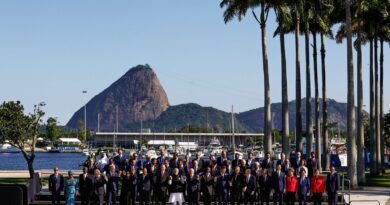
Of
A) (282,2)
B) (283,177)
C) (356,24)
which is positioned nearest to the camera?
(283,177)

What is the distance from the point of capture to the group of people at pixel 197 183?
26.2 meters

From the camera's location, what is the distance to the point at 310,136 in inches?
1996

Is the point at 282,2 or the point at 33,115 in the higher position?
the point at 282,2

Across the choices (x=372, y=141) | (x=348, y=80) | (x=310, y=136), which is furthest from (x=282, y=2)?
(x=372, y=141)

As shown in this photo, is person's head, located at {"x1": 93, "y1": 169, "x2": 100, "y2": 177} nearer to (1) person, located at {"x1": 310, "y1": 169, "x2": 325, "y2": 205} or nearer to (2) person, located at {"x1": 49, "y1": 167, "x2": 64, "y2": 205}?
(2) person, located at {"x1": 49, "y1": 167, "x2": 64, "y2": 205}

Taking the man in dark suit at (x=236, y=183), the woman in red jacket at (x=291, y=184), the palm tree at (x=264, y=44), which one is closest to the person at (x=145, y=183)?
the man in dark suit at (x=236, y=183)

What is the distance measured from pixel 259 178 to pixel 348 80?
544 inches

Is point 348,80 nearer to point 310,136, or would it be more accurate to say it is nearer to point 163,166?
point 310,136

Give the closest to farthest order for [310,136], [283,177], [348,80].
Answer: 1. [283,177]
2. [348,80]
3. [310,136]

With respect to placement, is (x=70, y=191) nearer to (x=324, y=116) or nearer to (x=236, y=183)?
(x=236, y=183)

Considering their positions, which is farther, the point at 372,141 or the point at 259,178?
the point at 372,141

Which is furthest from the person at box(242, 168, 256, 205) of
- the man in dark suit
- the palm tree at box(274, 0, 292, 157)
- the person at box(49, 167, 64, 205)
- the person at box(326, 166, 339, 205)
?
the palm tree at box(274, 0, 292, 157)

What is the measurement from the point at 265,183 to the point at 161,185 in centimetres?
386

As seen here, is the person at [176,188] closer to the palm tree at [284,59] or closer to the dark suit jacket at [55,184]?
the dark suit jacket at [55,184]
